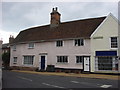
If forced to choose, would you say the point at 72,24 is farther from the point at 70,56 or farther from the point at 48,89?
the point at 48,89

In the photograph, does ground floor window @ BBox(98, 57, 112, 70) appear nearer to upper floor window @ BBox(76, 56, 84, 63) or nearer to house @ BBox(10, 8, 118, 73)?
house @ BBox(10, 8, 118, 73)

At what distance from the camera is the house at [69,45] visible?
20.5 meters

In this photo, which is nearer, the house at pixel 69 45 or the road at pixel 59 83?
the road at pixel 59 83

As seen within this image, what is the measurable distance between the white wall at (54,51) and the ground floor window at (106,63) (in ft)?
6.16

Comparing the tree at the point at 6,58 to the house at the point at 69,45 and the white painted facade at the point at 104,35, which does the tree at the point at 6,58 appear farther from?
the white painted facade at the point at 104,35

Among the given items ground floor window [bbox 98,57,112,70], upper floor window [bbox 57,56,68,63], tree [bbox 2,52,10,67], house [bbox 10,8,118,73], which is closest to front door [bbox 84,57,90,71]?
house [bbox 10,8,118,73]

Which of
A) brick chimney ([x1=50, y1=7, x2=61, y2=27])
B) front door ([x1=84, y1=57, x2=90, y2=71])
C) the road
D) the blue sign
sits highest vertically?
brick chimney ([x1=50, y1=7, x2=61, y2=27])

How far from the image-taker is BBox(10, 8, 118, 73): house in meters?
20.5

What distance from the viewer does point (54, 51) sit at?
81.3 feet

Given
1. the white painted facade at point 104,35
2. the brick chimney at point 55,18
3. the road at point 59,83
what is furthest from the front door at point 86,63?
the brick chimney at point 55,18

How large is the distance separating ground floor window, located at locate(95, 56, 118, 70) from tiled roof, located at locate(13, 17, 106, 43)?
12.3 ft

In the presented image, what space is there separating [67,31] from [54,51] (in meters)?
4.00

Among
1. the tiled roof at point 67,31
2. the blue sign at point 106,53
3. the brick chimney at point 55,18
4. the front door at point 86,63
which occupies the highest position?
the brick chimney at point 55,18

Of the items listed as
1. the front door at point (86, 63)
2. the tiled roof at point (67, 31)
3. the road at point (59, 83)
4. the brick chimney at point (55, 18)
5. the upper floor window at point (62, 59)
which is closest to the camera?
the road at point (59, 83)
